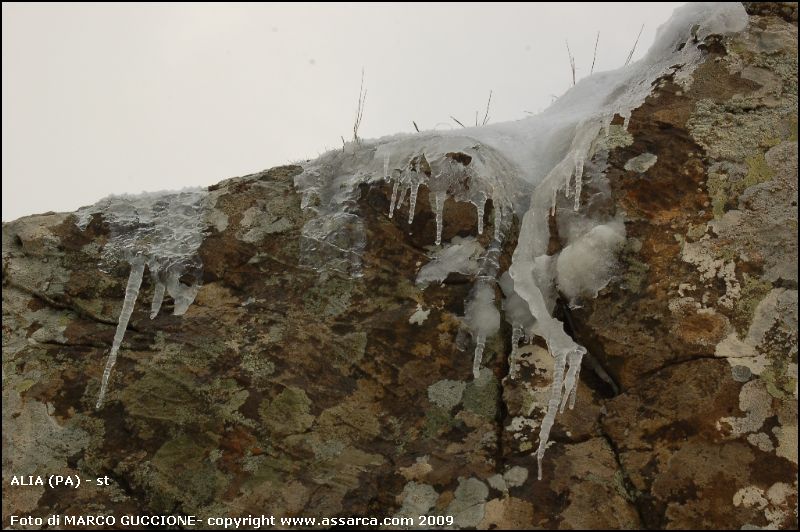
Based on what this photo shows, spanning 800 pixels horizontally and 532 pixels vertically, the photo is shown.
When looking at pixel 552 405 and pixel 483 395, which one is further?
pixel 483 395

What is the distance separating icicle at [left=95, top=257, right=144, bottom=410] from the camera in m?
2.55

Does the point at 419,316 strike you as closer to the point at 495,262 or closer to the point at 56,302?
the point at 495,262

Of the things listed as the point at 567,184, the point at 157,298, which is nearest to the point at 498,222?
the point at 567,184

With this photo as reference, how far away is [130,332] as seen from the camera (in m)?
2.67

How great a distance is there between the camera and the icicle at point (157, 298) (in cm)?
271

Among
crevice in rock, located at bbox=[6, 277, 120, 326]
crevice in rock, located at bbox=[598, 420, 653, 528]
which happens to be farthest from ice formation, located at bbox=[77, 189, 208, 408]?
crevice in rock, located at bbox=[598, 420, 653, 528]

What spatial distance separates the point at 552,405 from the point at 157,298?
1.63m

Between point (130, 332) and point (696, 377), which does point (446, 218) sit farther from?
point (130, 332)

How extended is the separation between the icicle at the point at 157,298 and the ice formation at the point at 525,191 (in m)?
0.61

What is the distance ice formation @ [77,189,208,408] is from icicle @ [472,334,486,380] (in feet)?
3.88

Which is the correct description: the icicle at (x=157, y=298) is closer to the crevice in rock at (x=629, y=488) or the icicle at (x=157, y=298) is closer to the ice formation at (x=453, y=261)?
the ice formation at (x=453, y=261)

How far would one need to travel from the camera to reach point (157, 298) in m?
2.73

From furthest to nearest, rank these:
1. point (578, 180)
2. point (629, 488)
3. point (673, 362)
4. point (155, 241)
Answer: point (155, 241) → point (578, 180) → point (673, 362) → point (629, 488)

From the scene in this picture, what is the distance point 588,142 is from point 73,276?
7.24ft
